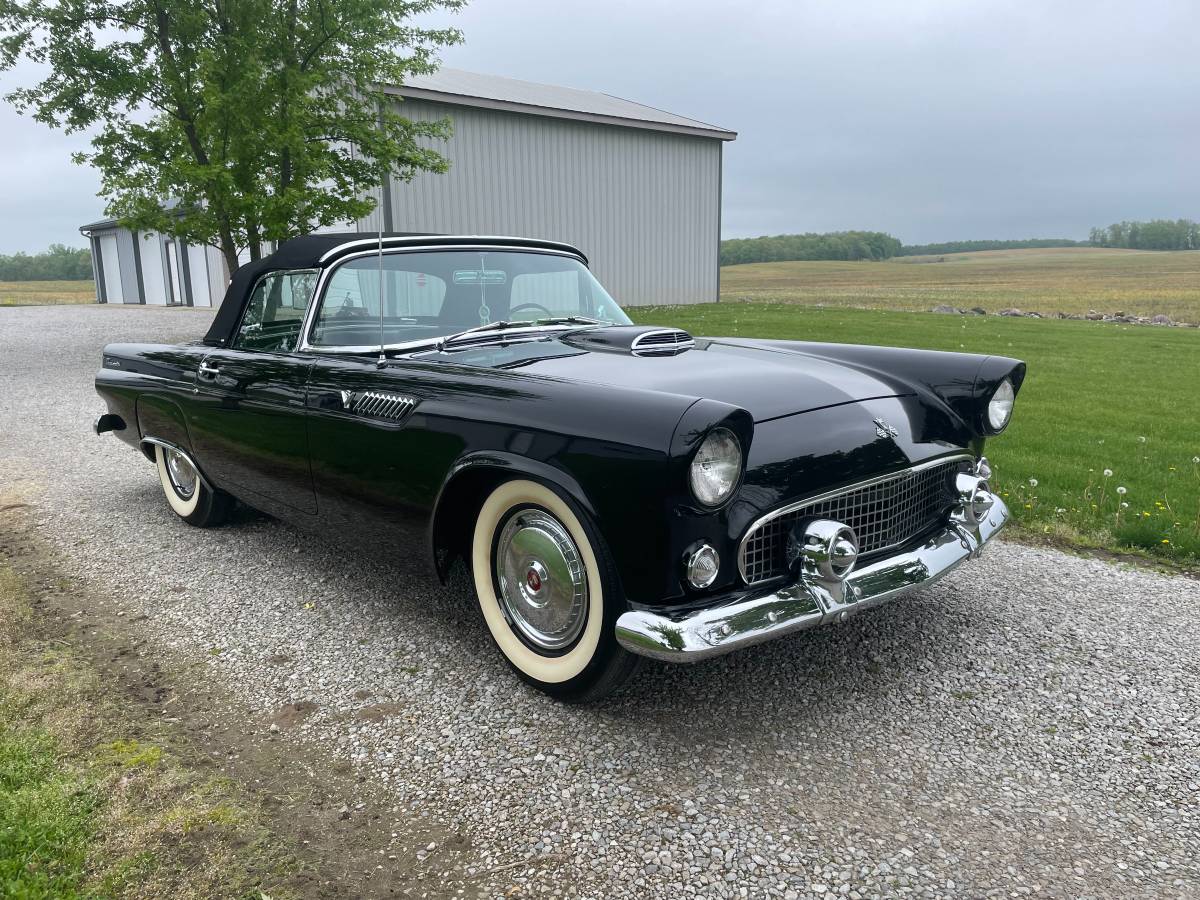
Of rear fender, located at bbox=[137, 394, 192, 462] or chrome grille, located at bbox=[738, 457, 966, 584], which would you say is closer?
chrome grille, located at bbox=[738, 457, 966, 584]

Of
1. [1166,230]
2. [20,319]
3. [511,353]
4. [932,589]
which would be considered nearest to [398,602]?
[511,353]

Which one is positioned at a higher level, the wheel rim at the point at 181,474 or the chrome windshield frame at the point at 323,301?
the chrome windshield frame at the point at 323,301

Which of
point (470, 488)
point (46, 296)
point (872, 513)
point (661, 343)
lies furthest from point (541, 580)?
point (46, 296)

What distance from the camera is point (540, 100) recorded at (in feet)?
64.9

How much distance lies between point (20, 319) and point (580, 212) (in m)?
14.5

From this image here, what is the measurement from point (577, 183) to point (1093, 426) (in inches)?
587

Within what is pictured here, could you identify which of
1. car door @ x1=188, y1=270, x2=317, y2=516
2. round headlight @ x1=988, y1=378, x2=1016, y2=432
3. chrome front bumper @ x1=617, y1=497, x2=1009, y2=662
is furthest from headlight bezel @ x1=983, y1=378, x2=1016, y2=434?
car door @ x1=188, y1=270, x2=317, y2=516

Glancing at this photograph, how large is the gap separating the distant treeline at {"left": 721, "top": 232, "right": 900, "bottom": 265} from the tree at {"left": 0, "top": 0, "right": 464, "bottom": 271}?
73.3 metres

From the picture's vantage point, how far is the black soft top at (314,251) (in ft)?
11.8

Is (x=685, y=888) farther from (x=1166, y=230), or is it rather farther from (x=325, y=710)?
(x=1166, y=230)

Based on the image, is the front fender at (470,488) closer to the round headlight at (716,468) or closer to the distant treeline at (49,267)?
the round headlight at (716,468)

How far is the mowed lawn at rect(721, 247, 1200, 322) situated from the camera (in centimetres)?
2688

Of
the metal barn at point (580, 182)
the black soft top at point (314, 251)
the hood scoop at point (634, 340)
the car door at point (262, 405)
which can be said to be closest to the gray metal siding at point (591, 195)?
the metal barn at point (580, 182)

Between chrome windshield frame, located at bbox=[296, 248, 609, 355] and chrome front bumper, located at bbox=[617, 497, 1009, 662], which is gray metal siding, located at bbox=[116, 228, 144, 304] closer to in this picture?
chrome windshield frame, located at bbox=[296, 248, 609, 355]
